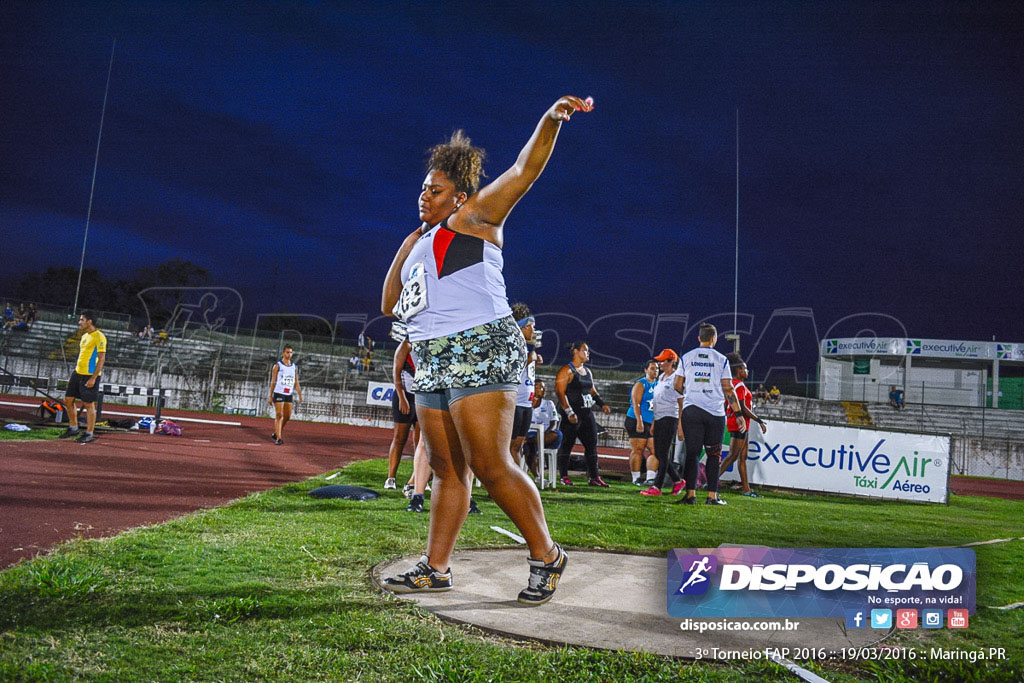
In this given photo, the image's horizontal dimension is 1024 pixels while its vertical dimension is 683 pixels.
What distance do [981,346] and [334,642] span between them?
50311 millimetres

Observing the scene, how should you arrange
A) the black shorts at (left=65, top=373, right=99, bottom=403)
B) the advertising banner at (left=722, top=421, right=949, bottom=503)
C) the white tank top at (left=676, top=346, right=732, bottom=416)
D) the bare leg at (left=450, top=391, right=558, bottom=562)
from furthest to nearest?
the advertising banner at (left=722, top=421, right=949, bottom=503) → the black shorts at (left=65, top=373, right=99, bottom=403) → the white tank top at (left=676, top=346, right=732, bottom=416) → the bare leg at (left=450, top=391, right=558, bottom=562)

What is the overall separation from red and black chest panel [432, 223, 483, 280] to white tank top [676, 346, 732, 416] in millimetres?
5438

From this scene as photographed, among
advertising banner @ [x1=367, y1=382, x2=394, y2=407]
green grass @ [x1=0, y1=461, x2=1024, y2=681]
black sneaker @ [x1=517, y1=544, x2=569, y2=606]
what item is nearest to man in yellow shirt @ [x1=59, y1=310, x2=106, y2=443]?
green grass @ [x1=0, y1=461, x2=1024, y2=681]

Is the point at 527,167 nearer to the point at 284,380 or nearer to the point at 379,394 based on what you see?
the point at 284,380

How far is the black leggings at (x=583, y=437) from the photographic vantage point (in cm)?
998

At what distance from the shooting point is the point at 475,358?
2.85 meters

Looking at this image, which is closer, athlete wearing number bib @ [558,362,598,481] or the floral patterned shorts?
the floral patterned shorts

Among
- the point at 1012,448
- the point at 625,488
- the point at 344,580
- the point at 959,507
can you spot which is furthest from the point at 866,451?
the point at 1012,448

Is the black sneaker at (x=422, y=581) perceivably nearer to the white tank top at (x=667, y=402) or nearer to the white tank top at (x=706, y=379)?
the white tank top at (x=706, y=379)

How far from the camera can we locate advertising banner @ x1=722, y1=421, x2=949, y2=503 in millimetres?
11531

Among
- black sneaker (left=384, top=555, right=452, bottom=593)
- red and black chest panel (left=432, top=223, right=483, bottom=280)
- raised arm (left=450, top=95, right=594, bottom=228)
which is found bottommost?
black sneaker (left=384, top=555, right=452, bottom=593)

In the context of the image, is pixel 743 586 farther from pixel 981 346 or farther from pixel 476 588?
pixel 981 346

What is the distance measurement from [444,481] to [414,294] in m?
0.88

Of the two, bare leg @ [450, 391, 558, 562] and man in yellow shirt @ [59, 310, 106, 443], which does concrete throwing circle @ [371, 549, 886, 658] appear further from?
man in yellow shirt @ [59, 310, 106, 443]
